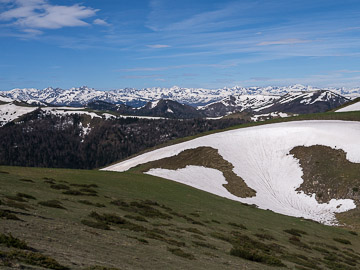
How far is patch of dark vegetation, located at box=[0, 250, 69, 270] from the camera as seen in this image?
14.1 metres

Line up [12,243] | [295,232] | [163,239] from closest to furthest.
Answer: [12,243]
[163,239]
[295,232]

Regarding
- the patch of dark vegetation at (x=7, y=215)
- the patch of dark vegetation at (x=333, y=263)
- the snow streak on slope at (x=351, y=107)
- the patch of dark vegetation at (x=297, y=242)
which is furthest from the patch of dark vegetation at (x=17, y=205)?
the snow streak on slope at (x=351, y=107)

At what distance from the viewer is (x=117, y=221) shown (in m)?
29.0

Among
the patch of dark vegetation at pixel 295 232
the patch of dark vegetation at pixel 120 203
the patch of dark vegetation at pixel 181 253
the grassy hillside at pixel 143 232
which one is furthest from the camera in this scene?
the patch of dark vegetation at pixel 295 232

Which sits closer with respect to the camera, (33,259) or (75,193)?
(33,259)

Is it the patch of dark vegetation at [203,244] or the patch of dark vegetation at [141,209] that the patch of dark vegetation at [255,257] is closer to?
the patch of dark vegetation at [203,244]

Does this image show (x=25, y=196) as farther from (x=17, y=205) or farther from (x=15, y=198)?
(x=17, y=205)

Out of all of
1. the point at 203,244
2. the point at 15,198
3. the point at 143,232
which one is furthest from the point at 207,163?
the point at 15,198

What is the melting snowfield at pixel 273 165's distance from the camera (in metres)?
72.3

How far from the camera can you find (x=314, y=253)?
3666cm

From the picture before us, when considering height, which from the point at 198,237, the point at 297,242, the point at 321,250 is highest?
the point at 198,237

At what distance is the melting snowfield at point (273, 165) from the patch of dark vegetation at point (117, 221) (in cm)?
4430

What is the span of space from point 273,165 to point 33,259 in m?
83.8

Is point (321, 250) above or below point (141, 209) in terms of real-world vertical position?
below
